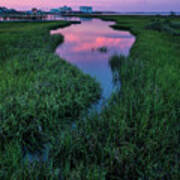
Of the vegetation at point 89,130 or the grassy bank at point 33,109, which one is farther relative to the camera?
the grassy bank at point 33,109

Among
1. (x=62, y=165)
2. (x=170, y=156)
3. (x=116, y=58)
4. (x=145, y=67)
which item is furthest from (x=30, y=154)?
(x=116, y=58)

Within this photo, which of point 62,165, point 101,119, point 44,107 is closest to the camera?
point 62,165

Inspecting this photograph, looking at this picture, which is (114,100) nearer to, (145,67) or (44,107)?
(44,107)

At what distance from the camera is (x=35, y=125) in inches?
Answer: 220

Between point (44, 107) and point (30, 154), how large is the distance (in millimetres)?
1645

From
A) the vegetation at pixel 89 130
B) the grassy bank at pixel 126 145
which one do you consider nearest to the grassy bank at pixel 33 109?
the vegetation at pixel 89 130

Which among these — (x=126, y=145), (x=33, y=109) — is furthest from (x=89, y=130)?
(x=33, y=109)

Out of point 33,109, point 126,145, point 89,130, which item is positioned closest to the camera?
point 126,145

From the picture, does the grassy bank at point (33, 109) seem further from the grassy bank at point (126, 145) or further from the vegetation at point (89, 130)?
the grassy bank at point (126, 145)

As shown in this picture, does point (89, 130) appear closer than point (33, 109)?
Yes

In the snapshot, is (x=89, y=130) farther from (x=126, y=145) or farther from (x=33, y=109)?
(x=33, y=109)

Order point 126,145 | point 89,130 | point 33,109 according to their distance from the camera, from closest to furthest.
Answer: point 126,145 < point 89,130 < point 33,109

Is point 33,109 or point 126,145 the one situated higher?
point 33,109

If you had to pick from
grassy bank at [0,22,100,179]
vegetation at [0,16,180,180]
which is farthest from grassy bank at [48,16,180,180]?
grassy bank at [0,22,100,179]
